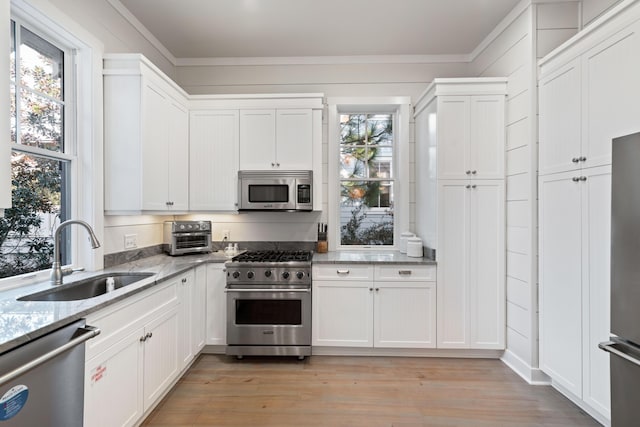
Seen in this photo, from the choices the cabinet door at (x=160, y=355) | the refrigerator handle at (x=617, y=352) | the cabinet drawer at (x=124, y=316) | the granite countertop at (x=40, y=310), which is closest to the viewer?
the granite countertop at (x=40, y=310)

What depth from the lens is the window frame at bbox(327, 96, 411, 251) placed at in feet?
11.9

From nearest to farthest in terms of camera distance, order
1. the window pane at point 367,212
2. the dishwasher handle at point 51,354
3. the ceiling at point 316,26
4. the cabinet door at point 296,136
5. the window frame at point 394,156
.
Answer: the dishwasher handle at point 51,354 < the ceiling at point 316,26 < the cabinet door at point 296,136 < the window frame at point 394,156 < the window pane at point 367,212

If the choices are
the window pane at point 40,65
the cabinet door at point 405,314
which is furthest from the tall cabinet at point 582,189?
the window pane at point 40,65

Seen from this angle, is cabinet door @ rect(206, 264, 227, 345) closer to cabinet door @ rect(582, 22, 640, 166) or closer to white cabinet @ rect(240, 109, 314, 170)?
white cabinet @ rect(240, 109, 314, 170)

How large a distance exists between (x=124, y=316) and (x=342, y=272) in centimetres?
176

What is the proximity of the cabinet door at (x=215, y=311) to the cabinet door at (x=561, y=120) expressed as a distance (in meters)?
2.76

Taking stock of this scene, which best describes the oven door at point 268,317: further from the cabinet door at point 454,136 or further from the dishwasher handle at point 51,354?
the cabinet door at point 454,136

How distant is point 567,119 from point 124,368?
3095mm

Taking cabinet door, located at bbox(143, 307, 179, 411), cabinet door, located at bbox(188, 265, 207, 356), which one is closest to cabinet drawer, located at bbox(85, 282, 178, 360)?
cabinet door, located at bbox(143, 307, 179, 411)

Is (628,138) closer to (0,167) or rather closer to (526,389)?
(526,389)

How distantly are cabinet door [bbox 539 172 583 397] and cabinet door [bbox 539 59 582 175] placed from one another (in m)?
0.10

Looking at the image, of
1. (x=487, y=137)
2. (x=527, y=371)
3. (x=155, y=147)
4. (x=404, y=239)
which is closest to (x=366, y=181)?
(x=404, y=239)

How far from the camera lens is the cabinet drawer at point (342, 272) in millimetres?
3023

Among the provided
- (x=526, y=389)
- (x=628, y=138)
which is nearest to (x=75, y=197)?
(x=628, y=138)
